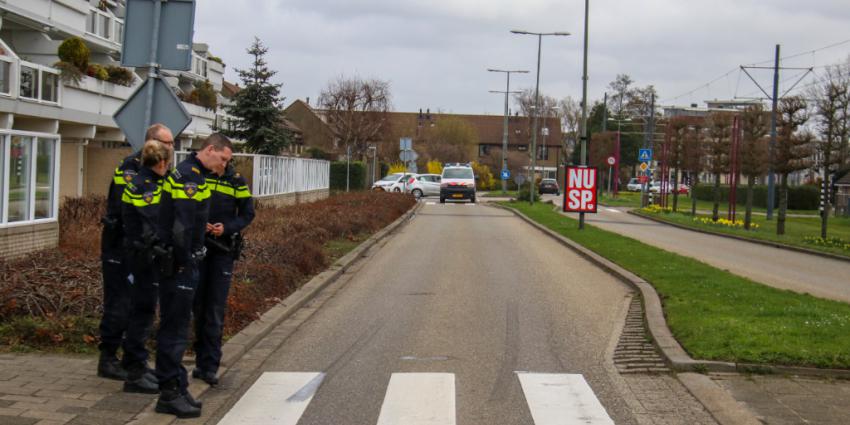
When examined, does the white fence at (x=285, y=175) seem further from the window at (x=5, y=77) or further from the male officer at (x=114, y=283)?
the male officer at (x=114, y=283)

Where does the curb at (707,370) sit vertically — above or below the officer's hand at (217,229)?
below

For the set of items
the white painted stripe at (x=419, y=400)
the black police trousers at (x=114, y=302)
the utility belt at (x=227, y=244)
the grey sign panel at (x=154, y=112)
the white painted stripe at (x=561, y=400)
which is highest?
the grey sign panel at (x=154, y=112)

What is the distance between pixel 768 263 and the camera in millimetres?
21734

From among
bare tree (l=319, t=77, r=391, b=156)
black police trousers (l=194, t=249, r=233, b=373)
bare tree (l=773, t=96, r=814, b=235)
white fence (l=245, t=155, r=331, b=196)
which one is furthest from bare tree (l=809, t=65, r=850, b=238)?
bare tree (l=319, t=77, r=391, b=156)

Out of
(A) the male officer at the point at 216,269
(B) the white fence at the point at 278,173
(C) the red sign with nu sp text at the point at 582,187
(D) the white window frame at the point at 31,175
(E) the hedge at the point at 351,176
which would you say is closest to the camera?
(A) the male officer at the point at 216,269

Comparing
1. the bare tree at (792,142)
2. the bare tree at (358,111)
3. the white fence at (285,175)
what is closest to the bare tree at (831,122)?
the bare tree at (792,142)

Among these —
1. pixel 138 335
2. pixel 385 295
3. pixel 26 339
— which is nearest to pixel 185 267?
pixel 138 335

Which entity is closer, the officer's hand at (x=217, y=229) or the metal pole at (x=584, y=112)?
the officer's hand at (x=217, y=229)

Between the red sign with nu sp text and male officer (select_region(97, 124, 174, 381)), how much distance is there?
2053 cm

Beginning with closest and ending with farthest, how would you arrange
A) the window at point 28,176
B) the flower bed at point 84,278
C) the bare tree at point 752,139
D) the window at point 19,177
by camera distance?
the flower bed at point 84,278 → the window at point 28,176 → the window at point 19,177 → the bare tree at point 752,139

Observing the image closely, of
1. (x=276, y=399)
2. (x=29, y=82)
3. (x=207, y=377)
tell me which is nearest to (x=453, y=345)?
(x=276, y=399)

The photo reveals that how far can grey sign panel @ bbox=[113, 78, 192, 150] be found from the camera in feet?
26.3

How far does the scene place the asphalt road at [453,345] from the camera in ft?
22.0

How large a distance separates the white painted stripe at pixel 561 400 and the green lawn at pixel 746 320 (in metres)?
1.44
